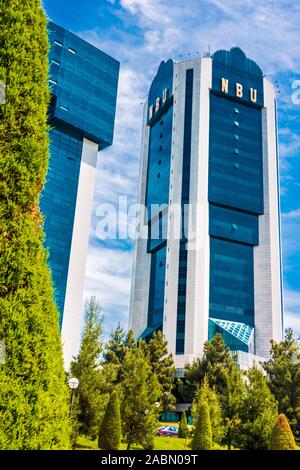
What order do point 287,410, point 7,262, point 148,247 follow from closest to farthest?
point 7,262 → point 287,410 → point 148,247

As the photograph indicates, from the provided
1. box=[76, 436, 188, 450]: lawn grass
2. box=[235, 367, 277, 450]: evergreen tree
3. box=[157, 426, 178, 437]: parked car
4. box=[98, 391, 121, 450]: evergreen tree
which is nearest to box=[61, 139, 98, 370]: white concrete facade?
box=[157, 426, 178, 437]: parked car

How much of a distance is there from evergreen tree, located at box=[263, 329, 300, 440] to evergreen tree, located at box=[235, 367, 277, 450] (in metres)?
11.2

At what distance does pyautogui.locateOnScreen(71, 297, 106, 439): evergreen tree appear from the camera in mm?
26547

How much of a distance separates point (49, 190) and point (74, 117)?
49.6 feet

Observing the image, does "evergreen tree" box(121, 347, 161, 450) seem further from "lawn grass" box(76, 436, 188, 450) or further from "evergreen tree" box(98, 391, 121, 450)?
A: "evergreen tree" box(98, 391, 121, 450)

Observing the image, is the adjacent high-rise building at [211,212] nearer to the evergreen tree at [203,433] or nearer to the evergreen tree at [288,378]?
the evergreen tree at [288,378]

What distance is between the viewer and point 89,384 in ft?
87.7

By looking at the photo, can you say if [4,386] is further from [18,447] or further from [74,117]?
[74,117]

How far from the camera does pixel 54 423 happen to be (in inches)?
305

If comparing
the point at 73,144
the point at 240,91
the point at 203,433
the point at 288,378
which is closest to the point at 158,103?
the point at 240,91

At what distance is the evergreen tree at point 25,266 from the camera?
730 centimetres

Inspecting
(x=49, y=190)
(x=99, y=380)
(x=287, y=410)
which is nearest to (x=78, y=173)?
(x=49, y=190)

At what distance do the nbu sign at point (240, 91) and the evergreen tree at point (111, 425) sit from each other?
8473 cm

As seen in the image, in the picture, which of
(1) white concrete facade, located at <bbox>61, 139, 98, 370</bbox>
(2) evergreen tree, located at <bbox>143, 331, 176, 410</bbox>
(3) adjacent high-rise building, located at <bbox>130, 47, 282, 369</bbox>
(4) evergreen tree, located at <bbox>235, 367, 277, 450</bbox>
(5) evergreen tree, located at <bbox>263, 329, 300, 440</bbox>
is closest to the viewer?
(4) evergreen tree, located at <bbox>235, 367, 277, 450</bbox>
